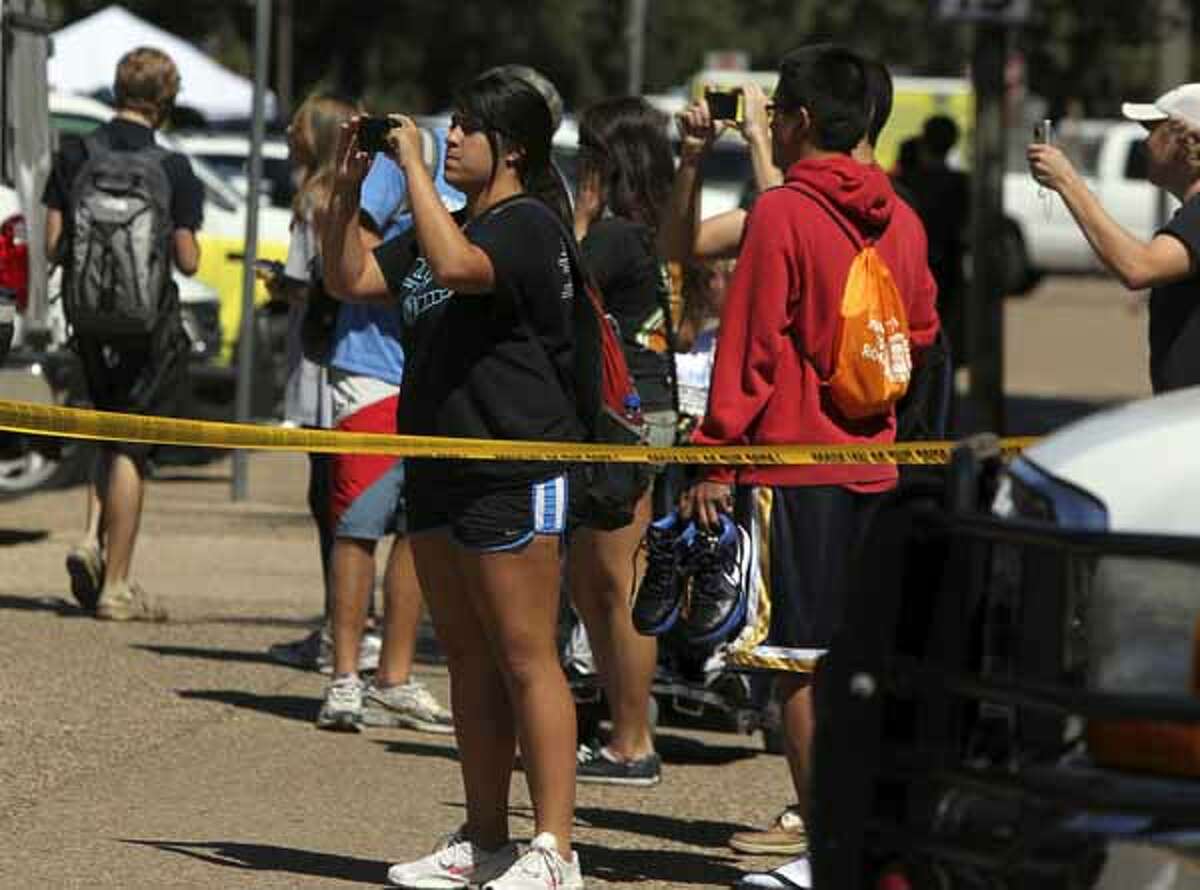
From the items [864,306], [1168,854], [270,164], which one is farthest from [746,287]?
[270,164]

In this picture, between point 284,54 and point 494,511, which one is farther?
point 284,54

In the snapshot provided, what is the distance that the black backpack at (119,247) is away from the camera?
1088cm

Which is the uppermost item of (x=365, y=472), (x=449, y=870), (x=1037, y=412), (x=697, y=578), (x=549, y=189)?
(x=549, y=189)

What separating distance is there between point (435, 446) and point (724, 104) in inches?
61.3

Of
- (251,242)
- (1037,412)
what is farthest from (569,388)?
(1037,412)

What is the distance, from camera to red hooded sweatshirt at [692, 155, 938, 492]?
21.6 feet

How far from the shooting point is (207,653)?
34.1ft

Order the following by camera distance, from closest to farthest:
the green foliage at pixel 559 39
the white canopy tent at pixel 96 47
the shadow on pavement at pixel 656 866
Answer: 1. the shadow on pavement at pixel 656 866
2. the white canopy tent at pixel 96 47
3. the green foliage at pixel 559 39

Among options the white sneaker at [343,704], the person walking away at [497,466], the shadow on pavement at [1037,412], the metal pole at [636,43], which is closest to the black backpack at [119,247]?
the white sneaker at [343,704]

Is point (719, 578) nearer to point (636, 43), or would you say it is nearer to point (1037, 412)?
point (1037, 412)

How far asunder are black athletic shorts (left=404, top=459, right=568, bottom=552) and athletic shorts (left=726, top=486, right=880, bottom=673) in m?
0.44

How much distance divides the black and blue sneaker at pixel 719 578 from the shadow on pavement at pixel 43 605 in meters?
4.75

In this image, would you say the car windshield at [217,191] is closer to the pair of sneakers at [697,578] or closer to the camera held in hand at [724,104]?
the camera held in hand at [724,104]

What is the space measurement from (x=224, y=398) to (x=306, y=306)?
25.3 feet
